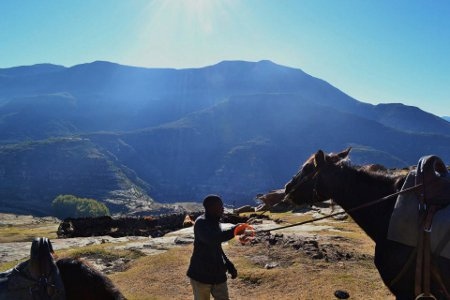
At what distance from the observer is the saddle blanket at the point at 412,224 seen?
5.45 meters

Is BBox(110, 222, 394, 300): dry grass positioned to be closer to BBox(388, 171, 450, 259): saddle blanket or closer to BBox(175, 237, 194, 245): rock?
BBox(175, 237, 194, 245): rock

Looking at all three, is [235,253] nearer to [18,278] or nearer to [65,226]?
[18,278]

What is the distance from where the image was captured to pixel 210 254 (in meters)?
6.95

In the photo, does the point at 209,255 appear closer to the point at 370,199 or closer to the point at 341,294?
the point at 370,199

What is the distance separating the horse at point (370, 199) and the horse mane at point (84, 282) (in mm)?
3556

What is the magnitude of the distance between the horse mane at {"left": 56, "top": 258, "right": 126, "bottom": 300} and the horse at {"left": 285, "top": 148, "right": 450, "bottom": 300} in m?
3.56

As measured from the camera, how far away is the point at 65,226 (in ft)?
137

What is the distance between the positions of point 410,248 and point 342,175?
1614 millimetres

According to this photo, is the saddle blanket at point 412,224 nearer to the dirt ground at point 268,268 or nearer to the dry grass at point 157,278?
the dirt ground at point 268,268

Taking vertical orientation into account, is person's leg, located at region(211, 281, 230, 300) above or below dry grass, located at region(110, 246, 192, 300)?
above

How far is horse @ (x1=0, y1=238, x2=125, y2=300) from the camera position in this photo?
19.5 ft

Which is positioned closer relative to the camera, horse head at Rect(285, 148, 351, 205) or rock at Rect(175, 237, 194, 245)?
horse head at Rect(285, 148, 351, 205)

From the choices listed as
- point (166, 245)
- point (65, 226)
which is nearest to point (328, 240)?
point (166, 245)

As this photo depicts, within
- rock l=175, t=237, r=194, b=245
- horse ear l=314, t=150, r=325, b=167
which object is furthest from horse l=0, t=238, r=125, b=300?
rock l=175, t=237, r=194, b=245
